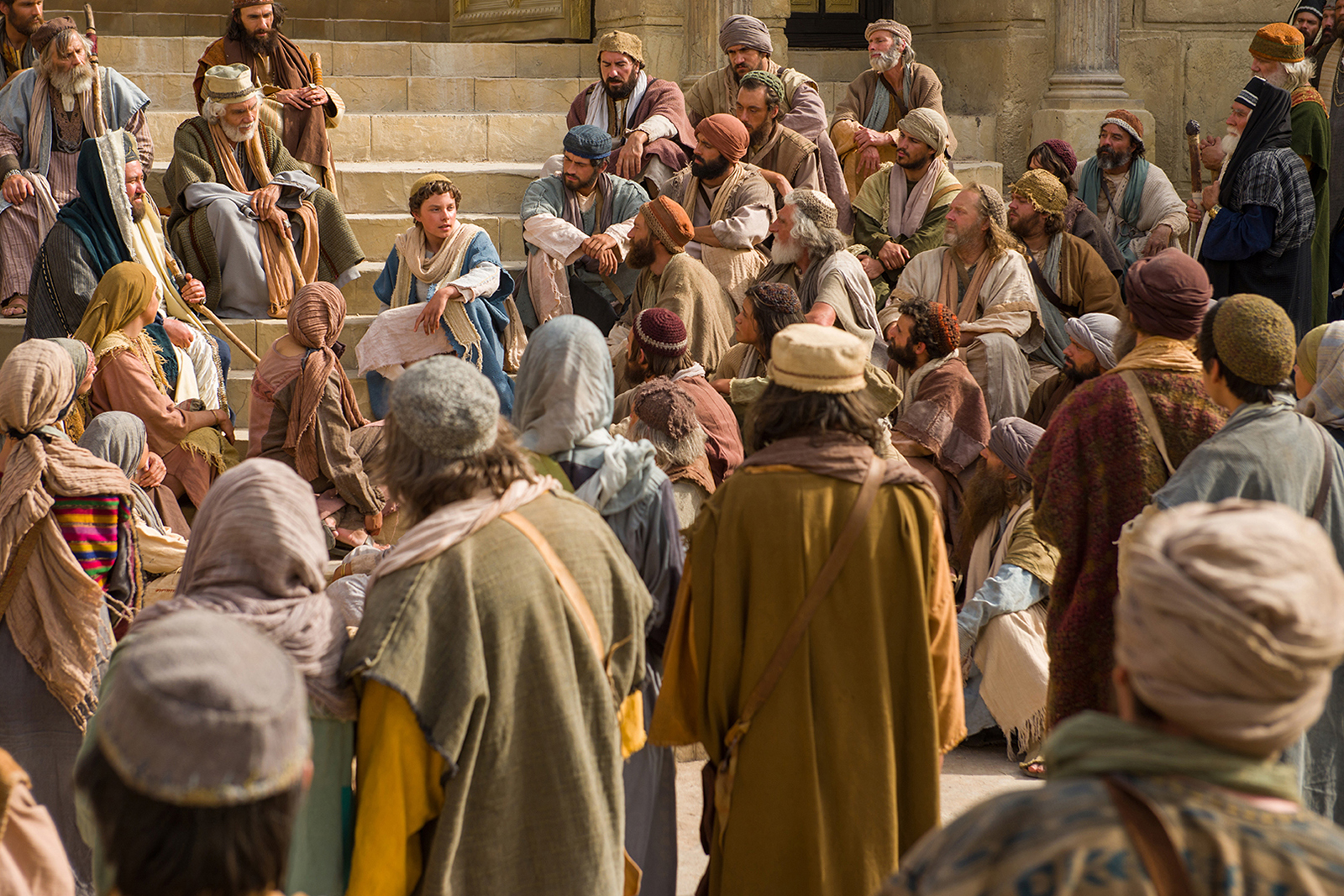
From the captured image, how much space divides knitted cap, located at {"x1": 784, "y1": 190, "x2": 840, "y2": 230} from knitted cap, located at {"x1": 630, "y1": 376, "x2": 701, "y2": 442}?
2469 mm

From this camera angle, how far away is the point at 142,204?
7.49 metres

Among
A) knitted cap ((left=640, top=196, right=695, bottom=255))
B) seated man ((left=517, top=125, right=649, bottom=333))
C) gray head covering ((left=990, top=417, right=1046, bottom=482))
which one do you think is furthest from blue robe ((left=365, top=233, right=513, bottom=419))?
gray head covering ((left=990, top=417, right=1046, bottom=482))

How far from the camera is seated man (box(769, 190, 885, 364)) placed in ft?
21.8

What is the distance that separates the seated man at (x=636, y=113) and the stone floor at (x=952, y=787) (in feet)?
13.7

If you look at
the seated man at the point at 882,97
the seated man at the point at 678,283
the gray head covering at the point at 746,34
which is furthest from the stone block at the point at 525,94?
the seated man at the point at 678,283

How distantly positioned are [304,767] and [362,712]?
0.83 metres

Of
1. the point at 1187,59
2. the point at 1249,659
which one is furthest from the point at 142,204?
the point at 1187,59

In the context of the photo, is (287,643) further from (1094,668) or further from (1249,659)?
(1094,668)

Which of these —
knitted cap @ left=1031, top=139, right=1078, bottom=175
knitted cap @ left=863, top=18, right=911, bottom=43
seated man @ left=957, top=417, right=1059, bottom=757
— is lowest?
seated man @ left=957, top=417, right=1059, bottom=757

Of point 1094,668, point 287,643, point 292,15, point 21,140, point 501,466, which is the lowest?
point 1094,668

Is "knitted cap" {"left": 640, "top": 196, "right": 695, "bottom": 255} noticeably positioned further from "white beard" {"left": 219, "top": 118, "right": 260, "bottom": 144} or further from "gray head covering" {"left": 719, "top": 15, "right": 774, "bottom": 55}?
"white beard" {"left": 219, "top": 118, "right": 260, "bottom": 144}

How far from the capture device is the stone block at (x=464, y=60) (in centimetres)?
1095

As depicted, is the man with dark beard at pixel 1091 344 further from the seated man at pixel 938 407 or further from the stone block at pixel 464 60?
the stone block at pixel 464 60

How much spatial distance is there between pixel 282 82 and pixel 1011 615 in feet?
20.0
